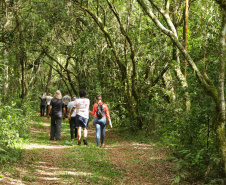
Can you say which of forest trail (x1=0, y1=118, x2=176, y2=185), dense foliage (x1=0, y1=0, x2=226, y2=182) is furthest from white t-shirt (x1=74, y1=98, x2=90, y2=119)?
dense foliage (x1=0, y1=0, x2=226, y2=182)

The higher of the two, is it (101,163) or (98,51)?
(98,51)

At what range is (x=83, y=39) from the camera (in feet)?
60.3

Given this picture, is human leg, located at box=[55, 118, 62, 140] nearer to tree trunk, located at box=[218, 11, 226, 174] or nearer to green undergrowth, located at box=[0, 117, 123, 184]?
green undergrowth, located at box=[0, 117, 123, 184]

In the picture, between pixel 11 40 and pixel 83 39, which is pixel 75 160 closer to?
pixel 11 40

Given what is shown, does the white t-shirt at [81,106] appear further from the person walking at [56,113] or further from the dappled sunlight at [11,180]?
the dappled sunlight at [11,180]

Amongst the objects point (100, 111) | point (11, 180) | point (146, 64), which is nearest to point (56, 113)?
point (100, 111)

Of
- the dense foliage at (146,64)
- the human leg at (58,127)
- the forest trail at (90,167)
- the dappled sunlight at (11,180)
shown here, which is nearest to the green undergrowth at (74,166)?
the forest trail at (90,167)

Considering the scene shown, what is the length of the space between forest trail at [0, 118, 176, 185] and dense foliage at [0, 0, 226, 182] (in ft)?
2.22

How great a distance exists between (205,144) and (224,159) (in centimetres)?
115

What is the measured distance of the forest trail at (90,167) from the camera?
6.37 metres

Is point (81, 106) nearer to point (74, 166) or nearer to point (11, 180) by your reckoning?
point (74, 166)

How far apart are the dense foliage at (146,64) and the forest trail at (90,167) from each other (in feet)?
2.22

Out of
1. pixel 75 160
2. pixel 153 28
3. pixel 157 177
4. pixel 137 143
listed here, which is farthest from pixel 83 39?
pixel 157 177

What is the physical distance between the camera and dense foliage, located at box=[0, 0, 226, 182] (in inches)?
265
